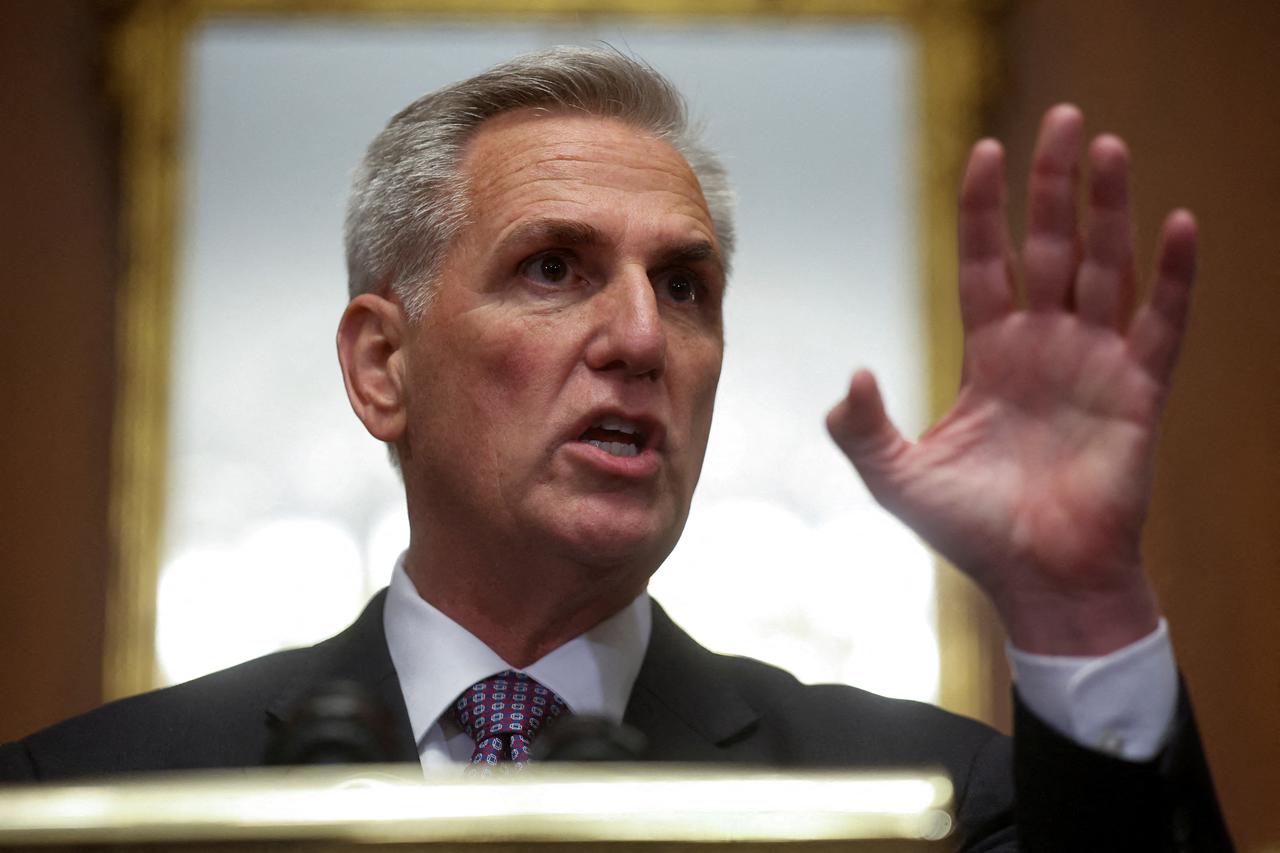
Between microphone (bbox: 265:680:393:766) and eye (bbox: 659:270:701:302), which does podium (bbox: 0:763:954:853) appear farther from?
eye (bbox: 659:270:701:302)

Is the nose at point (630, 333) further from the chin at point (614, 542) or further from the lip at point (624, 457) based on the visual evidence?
the chin at point (614, 542)

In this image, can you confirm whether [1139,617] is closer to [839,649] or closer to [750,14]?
[839,649]

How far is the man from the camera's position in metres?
1.31

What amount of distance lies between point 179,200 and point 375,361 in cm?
209

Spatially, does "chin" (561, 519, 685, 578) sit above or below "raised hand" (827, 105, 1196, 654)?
below

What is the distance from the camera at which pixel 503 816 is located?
93cm

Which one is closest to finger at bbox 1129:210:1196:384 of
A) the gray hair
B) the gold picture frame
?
the gray hair

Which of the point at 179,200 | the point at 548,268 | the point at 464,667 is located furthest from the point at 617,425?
the point at 179,200

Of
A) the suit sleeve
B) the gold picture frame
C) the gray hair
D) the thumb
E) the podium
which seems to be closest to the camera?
the podium

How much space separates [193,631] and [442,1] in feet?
5.76

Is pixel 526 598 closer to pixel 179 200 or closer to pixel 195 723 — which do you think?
pixel 195 723

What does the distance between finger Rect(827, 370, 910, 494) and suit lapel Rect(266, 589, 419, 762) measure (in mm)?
625

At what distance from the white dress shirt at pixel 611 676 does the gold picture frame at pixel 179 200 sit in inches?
75.3

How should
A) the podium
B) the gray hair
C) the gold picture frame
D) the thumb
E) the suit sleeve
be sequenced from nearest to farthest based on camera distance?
the podium
the suit sleeve
the thumb
the gray hair
the gold picture frame
